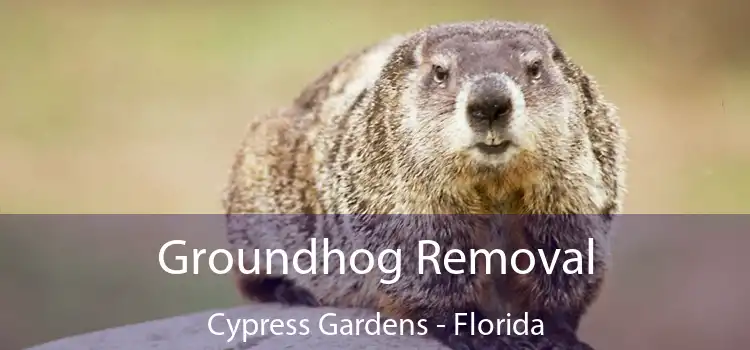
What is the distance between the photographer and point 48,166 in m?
1.99

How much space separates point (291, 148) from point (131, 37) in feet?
1.49

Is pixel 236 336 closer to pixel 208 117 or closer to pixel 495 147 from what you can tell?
pixel 208 117

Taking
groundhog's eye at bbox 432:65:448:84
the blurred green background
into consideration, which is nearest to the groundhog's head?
groundhog's eye at bbox 432:65:448:84

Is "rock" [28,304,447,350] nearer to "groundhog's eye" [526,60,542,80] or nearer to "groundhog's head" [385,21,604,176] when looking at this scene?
"groundhog's head" [385,21,604,176]

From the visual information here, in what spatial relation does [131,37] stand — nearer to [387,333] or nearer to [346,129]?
[346,129]

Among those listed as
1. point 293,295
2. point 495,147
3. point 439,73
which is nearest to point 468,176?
point 495,147

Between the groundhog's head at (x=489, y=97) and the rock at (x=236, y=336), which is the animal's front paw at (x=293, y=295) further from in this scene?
the groundhog's head at (x=489, y=97)

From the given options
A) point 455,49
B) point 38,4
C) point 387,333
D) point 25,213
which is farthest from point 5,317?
point 455,49

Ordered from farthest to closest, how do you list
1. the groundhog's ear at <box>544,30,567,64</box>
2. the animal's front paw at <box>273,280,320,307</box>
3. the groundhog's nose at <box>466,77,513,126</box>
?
the animal's front paw at <box>273,280,320,307</box> → the groundhog's ear at <box>544,30,567,64</box> → the groundhog's nose at <box>466,77,513,126</box>

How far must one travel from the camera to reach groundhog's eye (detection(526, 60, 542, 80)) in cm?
162

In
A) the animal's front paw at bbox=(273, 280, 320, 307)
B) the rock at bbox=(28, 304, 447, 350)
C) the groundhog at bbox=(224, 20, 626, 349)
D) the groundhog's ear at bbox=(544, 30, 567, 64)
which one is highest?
the groundhog's ear at bbox=(544, 30, 567, 64)

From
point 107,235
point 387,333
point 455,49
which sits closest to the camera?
point 455,49

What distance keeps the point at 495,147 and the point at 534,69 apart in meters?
0.18

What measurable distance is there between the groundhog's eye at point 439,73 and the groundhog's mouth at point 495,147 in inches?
5.9
